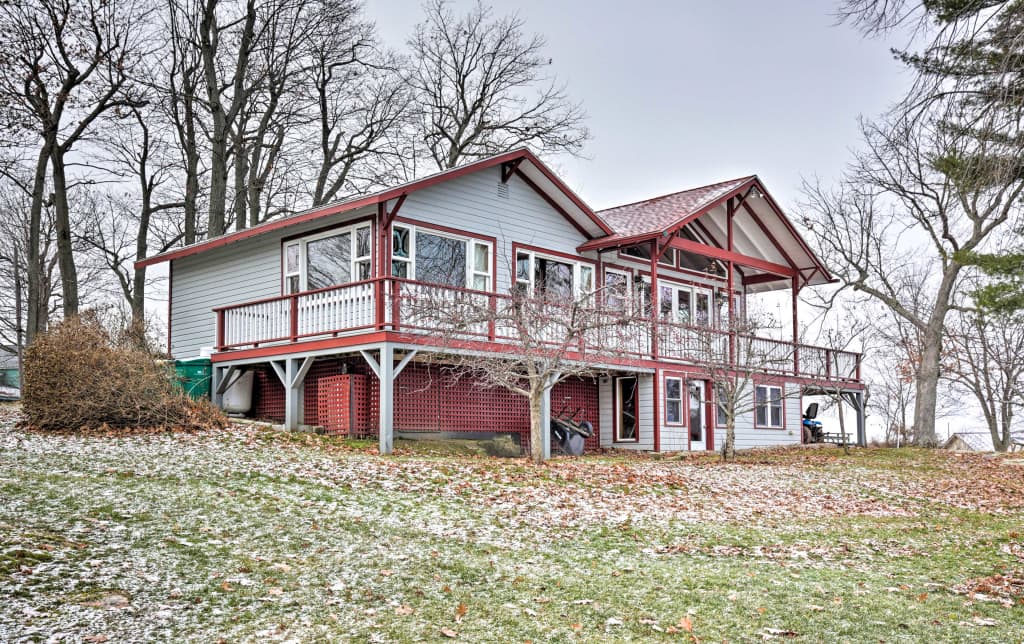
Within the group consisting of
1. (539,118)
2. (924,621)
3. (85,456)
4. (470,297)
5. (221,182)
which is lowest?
(924,621)

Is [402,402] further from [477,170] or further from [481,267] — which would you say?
[477,170]

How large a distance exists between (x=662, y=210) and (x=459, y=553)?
1742 centimetres

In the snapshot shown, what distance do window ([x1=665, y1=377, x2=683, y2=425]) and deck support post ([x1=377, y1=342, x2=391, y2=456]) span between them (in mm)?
8616

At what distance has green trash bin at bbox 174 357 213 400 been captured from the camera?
65.1 ft

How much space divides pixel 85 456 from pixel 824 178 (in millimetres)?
29147

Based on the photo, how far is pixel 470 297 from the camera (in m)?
18.2

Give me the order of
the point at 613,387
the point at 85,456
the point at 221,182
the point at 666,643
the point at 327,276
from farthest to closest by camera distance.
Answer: the point at 221,182, the point at 613,387, the point at 327,276, the point at 85,456, the point at 666,643

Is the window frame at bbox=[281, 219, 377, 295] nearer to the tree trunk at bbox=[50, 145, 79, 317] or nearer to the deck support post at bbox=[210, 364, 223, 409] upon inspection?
the deck support post at bbox=[210, 364, 223, 409]

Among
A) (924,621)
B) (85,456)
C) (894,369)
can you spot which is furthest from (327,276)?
(894,369)

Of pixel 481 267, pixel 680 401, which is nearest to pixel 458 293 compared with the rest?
pixel 481 267

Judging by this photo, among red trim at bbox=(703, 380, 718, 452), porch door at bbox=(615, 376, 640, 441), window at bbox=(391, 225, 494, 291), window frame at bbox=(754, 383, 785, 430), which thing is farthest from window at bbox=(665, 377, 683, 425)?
window at bbox=(391, 225, 494, 291)

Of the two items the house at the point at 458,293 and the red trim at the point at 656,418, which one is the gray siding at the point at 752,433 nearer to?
the house at the point at 458,293

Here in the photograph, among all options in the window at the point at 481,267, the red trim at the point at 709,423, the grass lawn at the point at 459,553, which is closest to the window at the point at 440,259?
the window at the point at 481,267

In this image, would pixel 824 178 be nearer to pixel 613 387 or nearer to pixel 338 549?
pixel 613 387
